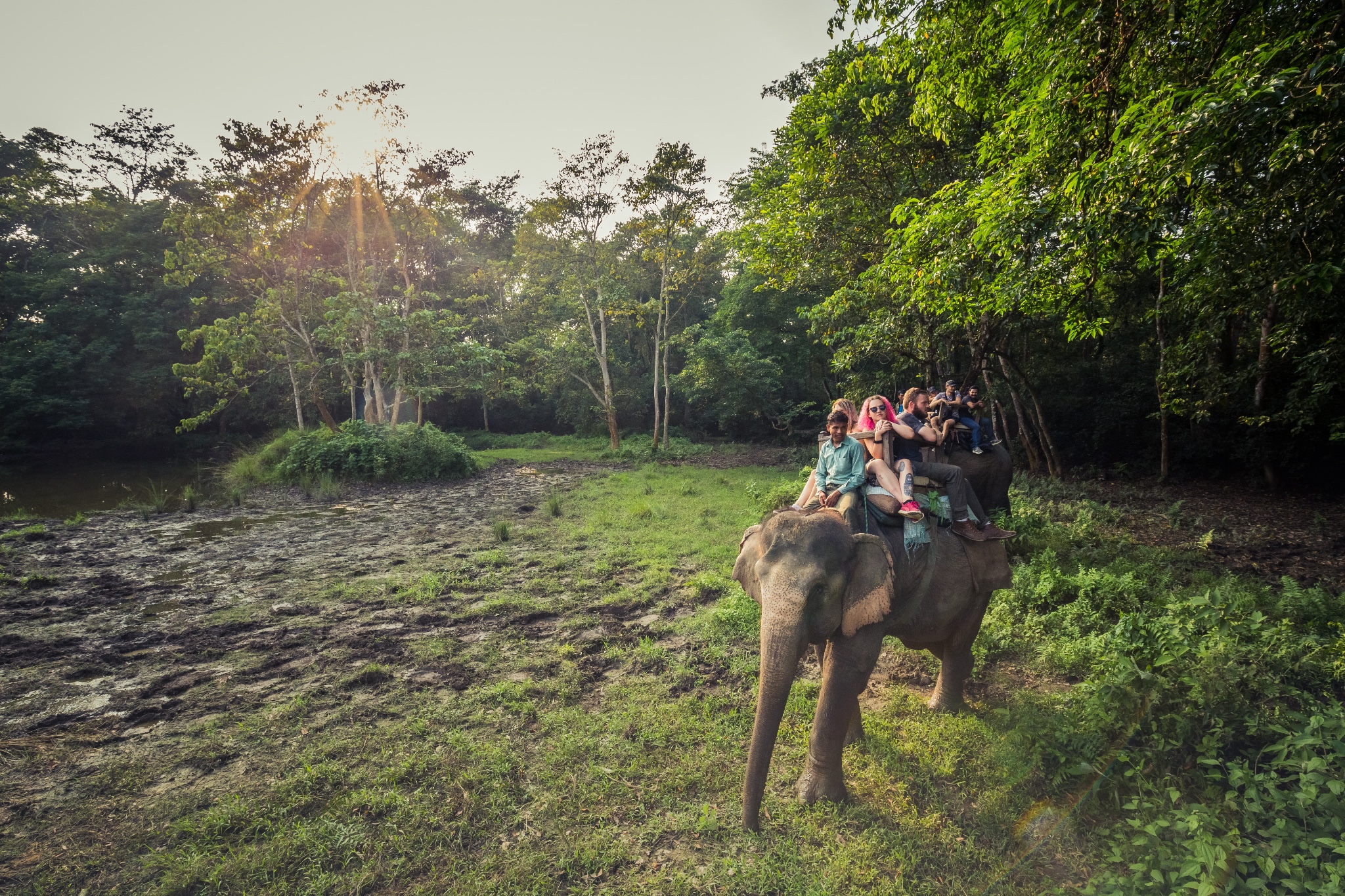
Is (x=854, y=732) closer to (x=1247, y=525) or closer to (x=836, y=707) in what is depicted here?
(x=836, y=707)

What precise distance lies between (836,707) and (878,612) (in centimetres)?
66

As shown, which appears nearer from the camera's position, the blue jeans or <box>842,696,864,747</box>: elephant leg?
<box>842,696,864,747</box>: elephant leg

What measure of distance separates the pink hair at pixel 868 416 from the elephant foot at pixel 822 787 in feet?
8.70

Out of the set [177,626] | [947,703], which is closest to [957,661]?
[947,703]

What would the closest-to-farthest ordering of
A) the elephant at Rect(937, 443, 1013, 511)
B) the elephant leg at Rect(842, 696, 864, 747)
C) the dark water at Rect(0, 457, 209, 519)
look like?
the elephant leg at Rect(842, 696, 864, 747) → the elephant at Rect(937, 443, 1013, 511) → the dark water at Rect(0, 457, 209, 519)

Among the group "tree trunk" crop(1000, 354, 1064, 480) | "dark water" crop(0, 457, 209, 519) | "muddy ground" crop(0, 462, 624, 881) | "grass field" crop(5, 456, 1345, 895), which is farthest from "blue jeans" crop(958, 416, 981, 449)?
"dark water" crop(0, 457, 209, 519)

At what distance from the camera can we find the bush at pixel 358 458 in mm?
16109

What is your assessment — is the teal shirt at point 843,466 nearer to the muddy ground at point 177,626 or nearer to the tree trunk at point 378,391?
the muddy ground at point 177,626

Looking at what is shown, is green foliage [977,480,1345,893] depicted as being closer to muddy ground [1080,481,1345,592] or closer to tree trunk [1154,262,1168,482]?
muddy ground [1080,481,1345,592]

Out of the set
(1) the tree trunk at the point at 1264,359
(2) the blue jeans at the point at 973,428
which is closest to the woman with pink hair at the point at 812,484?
(2) the blue jeans at the point at 973,428

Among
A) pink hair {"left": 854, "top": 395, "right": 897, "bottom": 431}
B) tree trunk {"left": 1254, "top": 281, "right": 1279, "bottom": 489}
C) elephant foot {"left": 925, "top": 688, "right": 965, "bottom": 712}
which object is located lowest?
elephant foot {"left": 925, "top": 688, "right": 965, "bottom": 712}

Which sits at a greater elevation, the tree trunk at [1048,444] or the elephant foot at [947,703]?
the tree trunk at [1048,444]

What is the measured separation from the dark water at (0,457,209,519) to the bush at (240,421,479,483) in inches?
85.3

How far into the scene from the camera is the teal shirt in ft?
12.5
